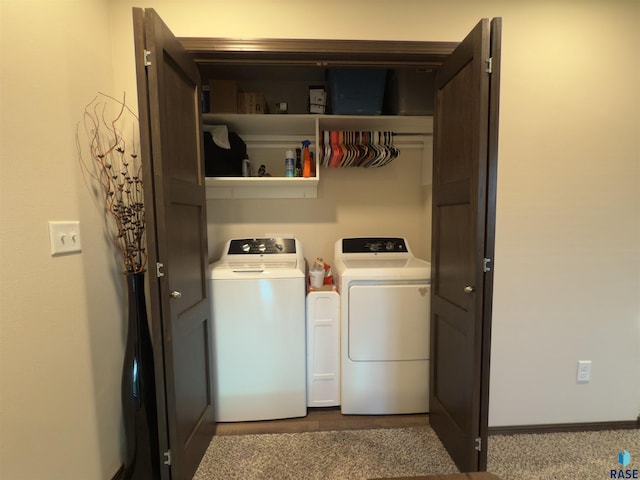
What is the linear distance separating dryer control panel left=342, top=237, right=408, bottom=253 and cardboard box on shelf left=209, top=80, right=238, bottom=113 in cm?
122

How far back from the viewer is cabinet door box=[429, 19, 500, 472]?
3.73 feet

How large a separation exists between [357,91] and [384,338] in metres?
1.61

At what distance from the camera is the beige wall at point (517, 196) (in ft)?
3.57

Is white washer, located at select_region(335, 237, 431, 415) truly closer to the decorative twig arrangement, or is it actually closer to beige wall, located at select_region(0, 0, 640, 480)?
beige wall, located at select_region(0, 0, 640, 480)

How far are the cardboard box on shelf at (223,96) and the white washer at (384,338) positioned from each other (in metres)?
1.31

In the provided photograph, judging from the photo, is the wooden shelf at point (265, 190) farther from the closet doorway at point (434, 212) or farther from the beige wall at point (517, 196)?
the beige wall at point (517, 196)

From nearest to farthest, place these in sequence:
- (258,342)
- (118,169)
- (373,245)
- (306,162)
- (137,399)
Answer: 1. (137,399)
2. (118,169)
3. (258,342)
4. (306,162)
5. (373,245)

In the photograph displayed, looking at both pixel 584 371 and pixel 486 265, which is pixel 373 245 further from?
pixel 584 371

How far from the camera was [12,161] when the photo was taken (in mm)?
891

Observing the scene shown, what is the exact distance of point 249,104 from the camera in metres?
1.93

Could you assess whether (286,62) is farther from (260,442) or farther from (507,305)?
(260,442)

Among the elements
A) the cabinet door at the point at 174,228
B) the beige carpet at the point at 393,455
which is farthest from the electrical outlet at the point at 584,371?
the cabinet door at the point at 174,228

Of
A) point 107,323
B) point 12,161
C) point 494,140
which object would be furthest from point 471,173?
point 107,323

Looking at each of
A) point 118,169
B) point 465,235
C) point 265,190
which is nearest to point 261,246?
point 265,190
